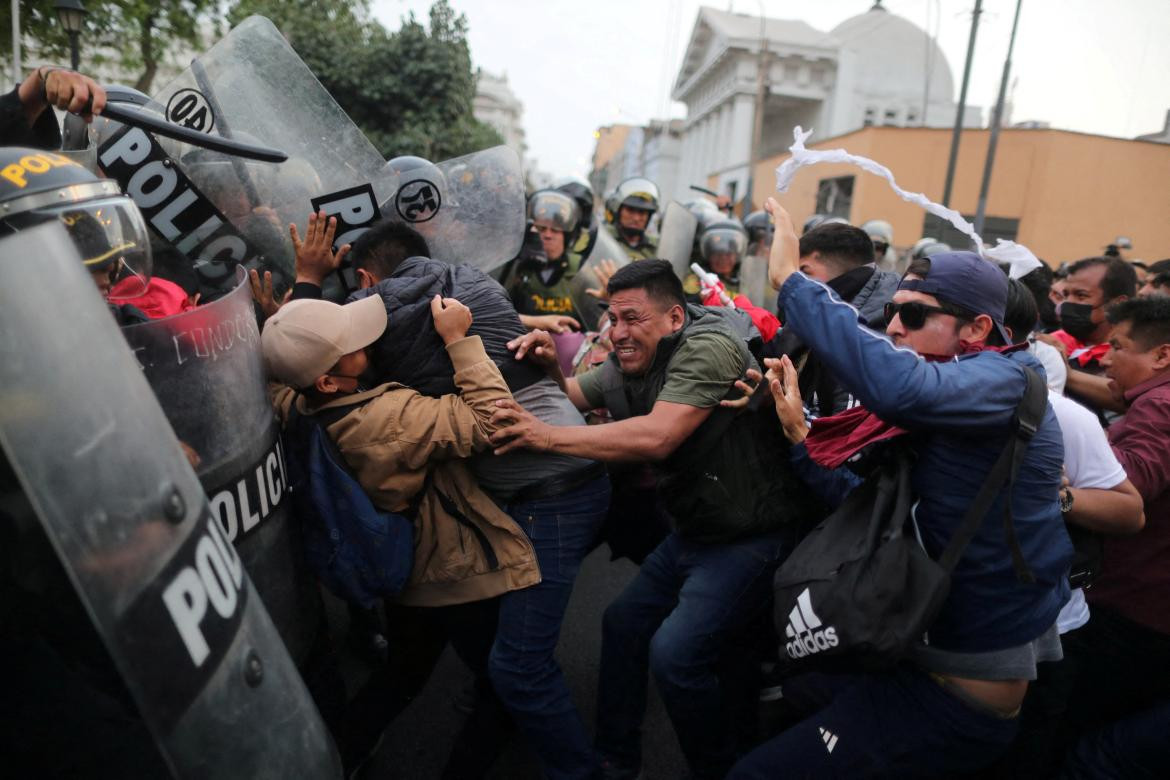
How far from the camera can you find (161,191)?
232 centimetres

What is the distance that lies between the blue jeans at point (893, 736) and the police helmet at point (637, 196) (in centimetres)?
482

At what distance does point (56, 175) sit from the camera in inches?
61.6

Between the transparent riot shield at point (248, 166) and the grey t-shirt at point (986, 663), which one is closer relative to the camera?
the grey t-shirt at point (986, 663)

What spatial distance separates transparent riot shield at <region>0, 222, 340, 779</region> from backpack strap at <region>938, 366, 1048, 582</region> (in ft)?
4.71

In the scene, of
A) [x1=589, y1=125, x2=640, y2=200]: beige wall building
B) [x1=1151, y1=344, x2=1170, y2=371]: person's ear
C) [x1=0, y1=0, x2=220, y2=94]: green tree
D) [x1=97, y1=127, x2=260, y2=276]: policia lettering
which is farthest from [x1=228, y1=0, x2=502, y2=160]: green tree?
[x1=589, y1=125, x2=640, y2=200]: beige wall building

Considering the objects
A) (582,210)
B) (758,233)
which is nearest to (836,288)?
(582,210)

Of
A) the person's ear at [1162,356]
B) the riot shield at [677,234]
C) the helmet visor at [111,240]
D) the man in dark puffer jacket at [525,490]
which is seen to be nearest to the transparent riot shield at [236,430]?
the helmet visor at [111,240]

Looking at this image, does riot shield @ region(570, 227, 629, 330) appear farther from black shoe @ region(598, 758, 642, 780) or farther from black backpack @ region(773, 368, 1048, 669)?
black backpack @ region(773, 368, 1048, 669)

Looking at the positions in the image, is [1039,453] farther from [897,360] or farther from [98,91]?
[98,91]

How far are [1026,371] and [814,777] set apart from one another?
1.13m

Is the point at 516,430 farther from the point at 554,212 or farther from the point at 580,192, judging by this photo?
the point at 580,192

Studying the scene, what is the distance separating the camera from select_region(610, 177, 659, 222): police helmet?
6102mm

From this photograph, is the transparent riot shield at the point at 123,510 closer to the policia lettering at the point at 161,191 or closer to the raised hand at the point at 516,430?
the raised hand at the point at 516,430

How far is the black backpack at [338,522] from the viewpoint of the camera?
76.9 inches
